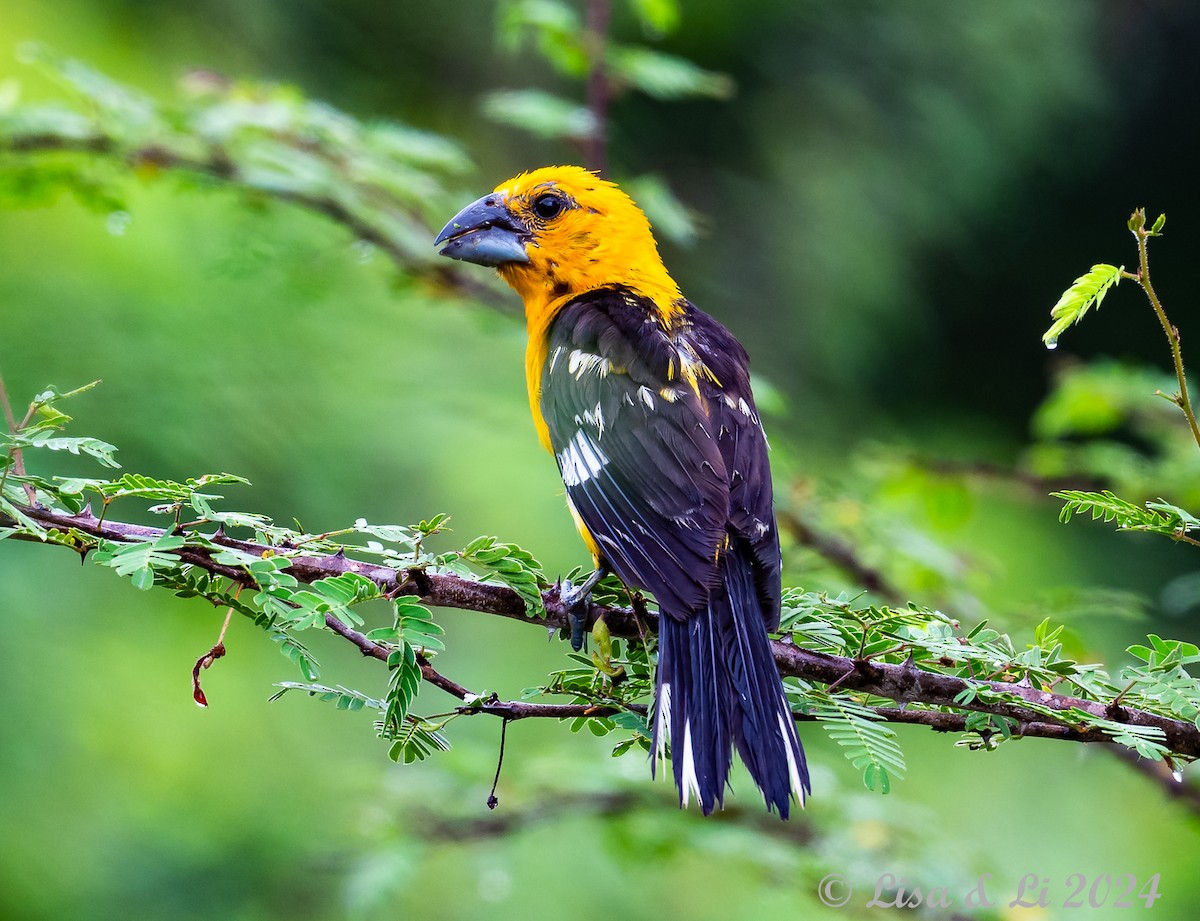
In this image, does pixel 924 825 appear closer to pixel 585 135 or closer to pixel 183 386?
pixel 585 135

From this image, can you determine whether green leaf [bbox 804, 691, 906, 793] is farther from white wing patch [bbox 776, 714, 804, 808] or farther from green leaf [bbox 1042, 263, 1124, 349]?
green leaf [bbox 1042, 263, 1124, 349]

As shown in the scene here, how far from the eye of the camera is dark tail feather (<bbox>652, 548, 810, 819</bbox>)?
6.01ft

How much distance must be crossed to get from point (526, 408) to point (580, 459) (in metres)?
1.67

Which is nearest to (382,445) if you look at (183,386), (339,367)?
(339,367)

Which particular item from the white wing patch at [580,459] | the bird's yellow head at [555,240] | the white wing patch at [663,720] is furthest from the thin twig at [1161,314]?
the bird's yellow head at [555,240]

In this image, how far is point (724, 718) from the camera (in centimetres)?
191

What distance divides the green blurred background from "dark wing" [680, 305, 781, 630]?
528 millimetres

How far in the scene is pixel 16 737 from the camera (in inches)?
198

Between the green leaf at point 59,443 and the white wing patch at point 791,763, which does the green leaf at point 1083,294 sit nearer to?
the white wing patch at point 791,763

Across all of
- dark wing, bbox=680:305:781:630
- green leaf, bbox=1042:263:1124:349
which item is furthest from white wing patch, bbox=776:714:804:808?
green leaf, bbox=1042:263:1124:349

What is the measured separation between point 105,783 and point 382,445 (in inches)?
73.0

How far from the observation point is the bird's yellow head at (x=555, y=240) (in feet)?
10.8

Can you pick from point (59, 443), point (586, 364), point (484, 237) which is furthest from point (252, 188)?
point (59, 443)

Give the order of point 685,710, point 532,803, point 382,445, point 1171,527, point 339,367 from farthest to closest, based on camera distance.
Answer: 1. point 382,445
2. point 339,367
3. point 532,803
4. point 685,710
5. point 1171,527
